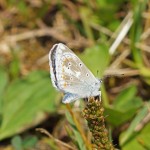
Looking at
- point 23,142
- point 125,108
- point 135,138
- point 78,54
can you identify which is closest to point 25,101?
point 23,142

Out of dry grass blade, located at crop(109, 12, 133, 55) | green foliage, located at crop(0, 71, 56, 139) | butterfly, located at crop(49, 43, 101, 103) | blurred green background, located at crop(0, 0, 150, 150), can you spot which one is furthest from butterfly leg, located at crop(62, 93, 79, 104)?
dry grass blade, located at crop(109, 12, 133, 55)

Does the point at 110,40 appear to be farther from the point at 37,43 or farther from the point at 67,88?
the point at 67,88

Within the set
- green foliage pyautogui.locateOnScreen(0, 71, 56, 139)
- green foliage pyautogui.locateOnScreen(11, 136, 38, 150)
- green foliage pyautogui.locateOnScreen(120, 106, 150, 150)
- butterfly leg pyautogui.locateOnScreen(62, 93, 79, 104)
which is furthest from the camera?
green foliage pyautogui.locateOnScreen(0, 71, 56, 139)

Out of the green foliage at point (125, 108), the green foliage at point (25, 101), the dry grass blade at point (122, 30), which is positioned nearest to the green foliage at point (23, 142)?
the green foliage at point (25, 101)

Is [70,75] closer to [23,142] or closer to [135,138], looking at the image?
[135,138]

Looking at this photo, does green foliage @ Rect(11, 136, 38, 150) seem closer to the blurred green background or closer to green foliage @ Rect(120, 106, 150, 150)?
the blurred green background

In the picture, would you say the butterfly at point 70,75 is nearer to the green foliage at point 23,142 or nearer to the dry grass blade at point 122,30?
the green foliage at point 23,142
